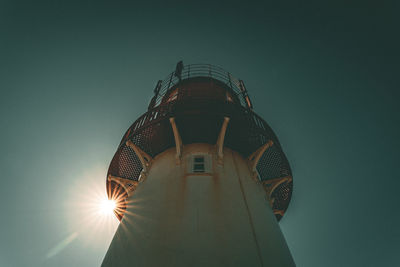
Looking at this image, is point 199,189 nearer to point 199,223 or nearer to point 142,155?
point 199,223

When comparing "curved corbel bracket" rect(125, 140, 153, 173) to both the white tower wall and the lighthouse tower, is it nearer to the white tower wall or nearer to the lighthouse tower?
the lighthouse tower

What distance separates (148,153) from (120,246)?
12.7ft

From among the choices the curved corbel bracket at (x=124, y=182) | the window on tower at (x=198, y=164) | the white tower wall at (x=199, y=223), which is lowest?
the white tower wall at (x=199, y=223)

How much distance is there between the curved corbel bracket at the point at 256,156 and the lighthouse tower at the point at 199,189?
3 cm

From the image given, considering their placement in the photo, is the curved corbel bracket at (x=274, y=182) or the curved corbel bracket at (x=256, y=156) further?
the curved corbel bracket at (x=274, y=182)

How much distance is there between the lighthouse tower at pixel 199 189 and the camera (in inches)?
170

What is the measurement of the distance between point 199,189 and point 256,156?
273 centimetres

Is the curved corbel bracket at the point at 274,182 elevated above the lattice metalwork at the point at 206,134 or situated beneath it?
situated beneath

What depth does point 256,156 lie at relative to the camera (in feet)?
24.4

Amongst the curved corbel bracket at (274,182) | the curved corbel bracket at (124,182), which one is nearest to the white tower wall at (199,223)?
the curved corbel bracket at (274,182)

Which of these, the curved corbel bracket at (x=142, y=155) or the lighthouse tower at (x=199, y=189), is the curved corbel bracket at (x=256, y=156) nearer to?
the lighthouse tower at (x=199, y=189)

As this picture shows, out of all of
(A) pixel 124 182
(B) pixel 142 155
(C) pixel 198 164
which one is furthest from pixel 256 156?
(A) pixel 124 182

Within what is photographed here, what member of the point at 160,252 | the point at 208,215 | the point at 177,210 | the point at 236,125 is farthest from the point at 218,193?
the point at 236,125

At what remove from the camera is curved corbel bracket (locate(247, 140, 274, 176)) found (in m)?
7.22
